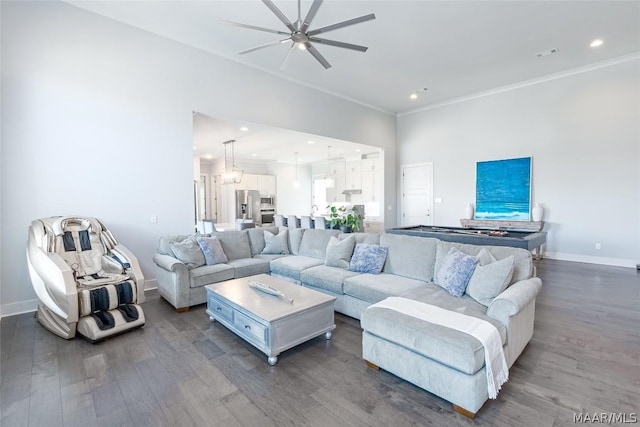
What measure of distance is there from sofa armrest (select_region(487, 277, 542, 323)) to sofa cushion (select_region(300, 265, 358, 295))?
61.1 inches

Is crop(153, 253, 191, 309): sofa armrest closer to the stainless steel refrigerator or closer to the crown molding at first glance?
the stainless steel refrigerator

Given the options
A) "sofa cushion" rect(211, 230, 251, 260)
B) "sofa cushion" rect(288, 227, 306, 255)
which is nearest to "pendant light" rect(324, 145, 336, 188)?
"sofa cushion" rect(288, 227, 306, 255)

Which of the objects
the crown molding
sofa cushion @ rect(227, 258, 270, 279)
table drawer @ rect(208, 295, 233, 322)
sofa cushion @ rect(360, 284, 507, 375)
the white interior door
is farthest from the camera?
the white interior door

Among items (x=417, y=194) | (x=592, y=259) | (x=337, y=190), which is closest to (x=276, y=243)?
(x=417, y=194)

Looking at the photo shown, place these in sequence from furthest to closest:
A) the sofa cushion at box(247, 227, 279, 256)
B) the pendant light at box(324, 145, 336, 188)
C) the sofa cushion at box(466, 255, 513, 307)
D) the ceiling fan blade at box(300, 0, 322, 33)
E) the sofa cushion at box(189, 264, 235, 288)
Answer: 1. the pendant light at box(324, 145, 336, 188)
2. the sofa cushion at box(247, 227, 279, 256)
3. the sofa cushion at box(189, 264, 235, 288)
4. the ceiling fan blade at box(300, 0, 322, 33)
5. the sofa cushion at box(466, 255, 513, 307)

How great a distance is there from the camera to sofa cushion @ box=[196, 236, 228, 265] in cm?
408

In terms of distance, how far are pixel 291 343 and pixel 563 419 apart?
6.15 feet

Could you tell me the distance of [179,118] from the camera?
4.59m

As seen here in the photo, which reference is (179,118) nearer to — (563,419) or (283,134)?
(283,134)

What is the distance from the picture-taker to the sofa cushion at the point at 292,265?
157 inches

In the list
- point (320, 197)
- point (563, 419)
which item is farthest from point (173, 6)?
point (320, 197)

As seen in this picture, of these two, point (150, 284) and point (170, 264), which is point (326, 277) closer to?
point (170, 264)

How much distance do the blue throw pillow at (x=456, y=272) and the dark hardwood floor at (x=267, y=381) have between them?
0.71 metres

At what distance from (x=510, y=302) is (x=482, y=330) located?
36 cm
